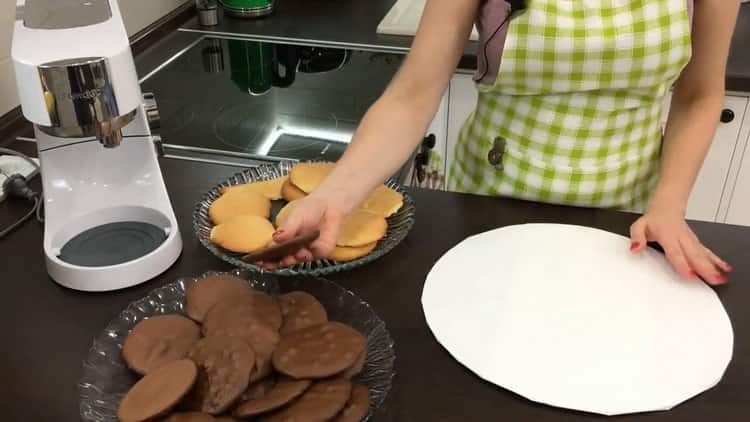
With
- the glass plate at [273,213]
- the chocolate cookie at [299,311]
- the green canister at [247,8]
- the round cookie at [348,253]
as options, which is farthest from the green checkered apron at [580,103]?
the green canister at [247,8]

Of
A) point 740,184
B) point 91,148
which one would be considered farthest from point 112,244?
point 740,184

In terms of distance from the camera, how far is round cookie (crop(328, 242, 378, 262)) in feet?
2.67

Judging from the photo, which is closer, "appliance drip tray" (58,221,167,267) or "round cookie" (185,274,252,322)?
"round cookie" (185,274,252,322)

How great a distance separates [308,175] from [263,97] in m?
0.61

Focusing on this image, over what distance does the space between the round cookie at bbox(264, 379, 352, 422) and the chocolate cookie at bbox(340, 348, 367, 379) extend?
0.01 metres

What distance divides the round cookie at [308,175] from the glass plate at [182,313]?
0.54 ft

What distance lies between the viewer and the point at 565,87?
3.25 feet

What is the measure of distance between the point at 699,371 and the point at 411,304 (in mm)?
293

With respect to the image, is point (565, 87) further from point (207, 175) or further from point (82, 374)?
point (82, 374)

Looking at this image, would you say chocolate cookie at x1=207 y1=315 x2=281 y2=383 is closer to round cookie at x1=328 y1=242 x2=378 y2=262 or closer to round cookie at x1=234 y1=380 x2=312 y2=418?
round cookie at x1=234 y1=380 x2=312 y2=418

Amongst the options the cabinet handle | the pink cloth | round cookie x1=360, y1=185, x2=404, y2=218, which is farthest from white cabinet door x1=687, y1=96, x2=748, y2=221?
round cookie x1=360, y1=185, x2=404, y2=218

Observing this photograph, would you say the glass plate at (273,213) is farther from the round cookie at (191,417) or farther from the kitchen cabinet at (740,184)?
the kitchen cabinet at (740,184)

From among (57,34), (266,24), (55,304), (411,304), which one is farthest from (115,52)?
(266,24)

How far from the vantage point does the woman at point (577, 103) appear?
0.90 meters
